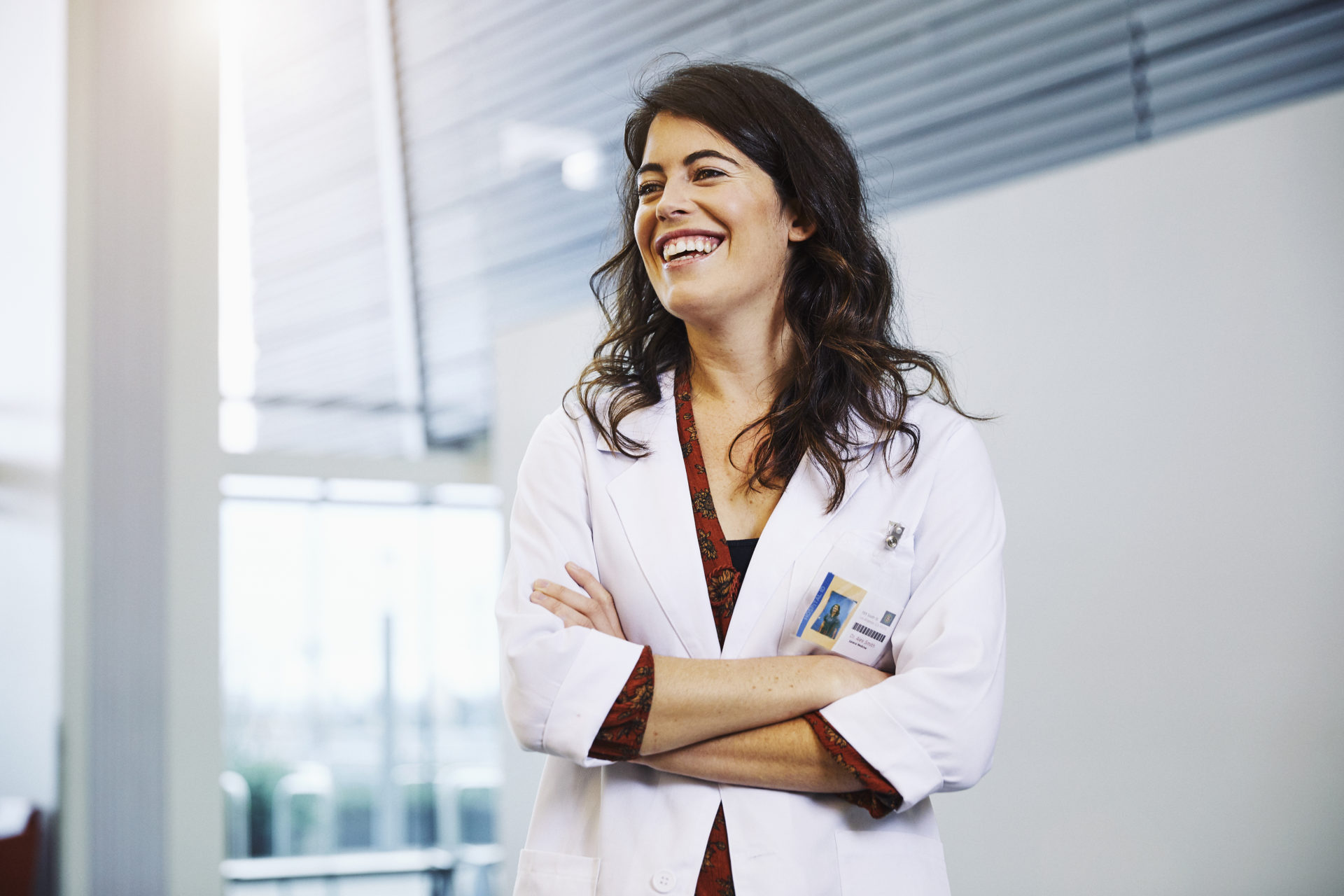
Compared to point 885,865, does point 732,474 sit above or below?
above

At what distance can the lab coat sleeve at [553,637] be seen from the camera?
139 centimetres

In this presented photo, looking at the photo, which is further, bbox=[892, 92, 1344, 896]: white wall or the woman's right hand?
bbox=[892, 92, 1344, 896]: white wall

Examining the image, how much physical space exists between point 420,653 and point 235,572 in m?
1.25

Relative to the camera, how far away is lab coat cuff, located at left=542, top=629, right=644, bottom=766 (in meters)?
1.38

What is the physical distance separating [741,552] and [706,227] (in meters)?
0.47

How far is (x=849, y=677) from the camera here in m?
1.44

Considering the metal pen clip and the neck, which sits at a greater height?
the neck

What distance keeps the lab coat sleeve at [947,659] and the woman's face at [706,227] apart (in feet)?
1.23

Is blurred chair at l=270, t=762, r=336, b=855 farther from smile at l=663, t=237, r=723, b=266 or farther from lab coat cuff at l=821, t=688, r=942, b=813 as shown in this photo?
lab coat cuff at l=821, t=688, r=942, b=813

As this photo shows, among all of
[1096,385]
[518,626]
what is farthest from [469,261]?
[518,626]

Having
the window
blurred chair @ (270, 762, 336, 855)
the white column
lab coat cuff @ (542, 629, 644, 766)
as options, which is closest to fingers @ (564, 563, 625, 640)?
lab coat cuff @ (542, 629, 644, 766)

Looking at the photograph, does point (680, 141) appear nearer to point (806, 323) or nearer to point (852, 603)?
point (806, 323)

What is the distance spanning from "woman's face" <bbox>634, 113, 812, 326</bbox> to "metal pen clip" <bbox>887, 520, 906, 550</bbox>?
39 centimetres

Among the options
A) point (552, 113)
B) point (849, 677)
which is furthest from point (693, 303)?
point (552, 113)
